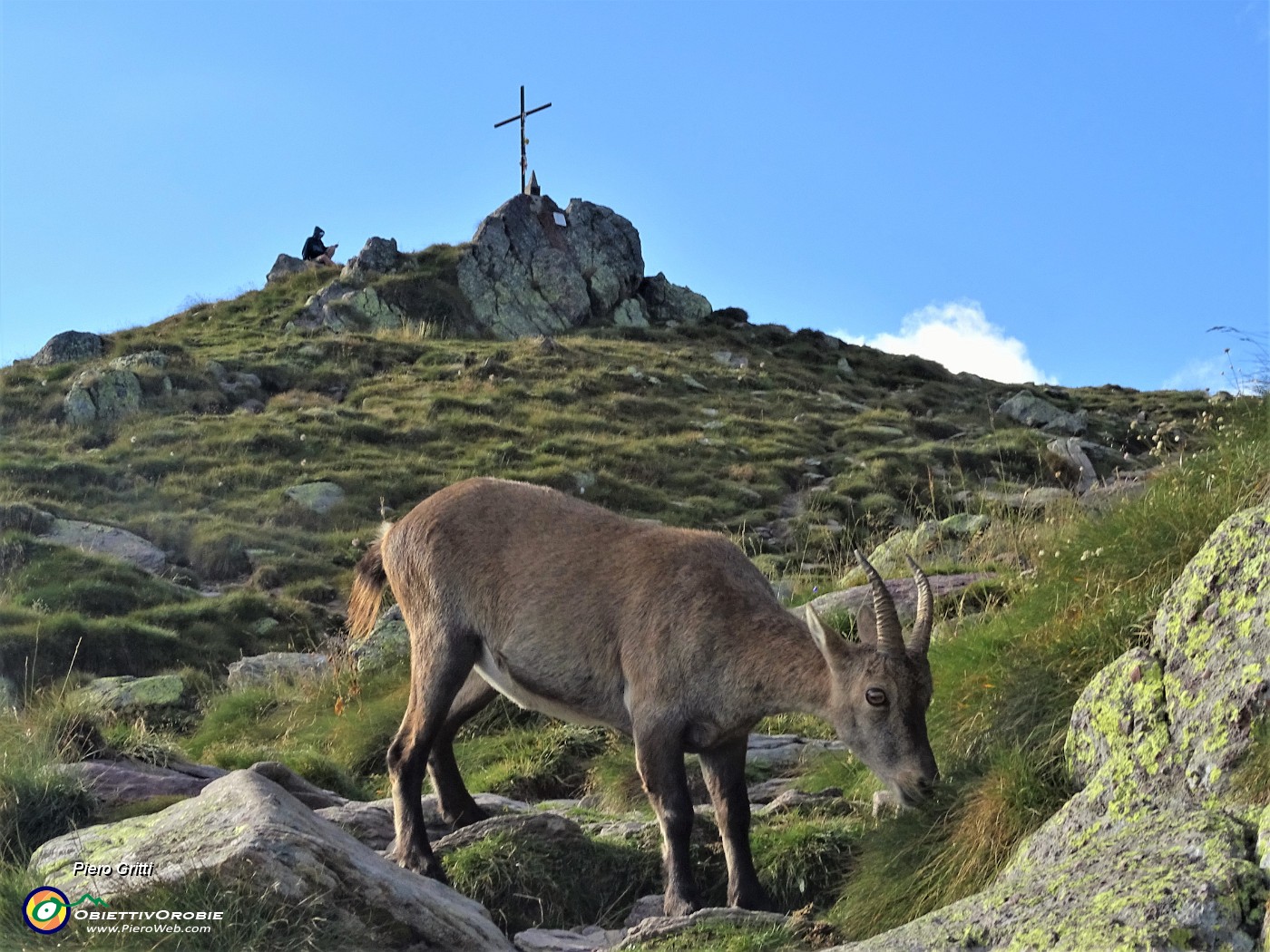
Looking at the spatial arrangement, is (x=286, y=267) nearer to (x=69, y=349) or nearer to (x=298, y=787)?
(x=69, y=349)

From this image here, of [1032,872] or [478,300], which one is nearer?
[1032,872]

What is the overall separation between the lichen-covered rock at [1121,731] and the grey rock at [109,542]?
19758 mm

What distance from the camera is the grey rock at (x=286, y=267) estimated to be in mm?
54875

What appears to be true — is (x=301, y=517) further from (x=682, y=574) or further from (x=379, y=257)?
(x=379, y=257)

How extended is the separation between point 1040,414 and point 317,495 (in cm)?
2538

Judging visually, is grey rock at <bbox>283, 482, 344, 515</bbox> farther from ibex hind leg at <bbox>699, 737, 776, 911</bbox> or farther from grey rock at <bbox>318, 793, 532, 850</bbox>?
ibex hind leg at <bbox>699, 737, 776, 911</bbox>

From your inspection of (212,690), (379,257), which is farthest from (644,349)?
(212,690)

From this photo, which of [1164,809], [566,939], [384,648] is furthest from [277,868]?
[384,648]

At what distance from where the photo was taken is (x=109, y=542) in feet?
78.2

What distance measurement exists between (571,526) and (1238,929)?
5159 millimetres

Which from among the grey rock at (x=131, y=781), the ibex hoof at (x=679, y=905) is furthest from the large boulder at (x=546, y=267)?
the ibex hoof at (x=679, y=905)

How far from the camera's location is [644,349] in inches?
1852

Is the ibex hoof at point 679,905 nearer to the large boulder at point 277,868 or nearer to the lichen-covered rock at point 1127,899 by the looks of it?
the large boulder at point 277,868

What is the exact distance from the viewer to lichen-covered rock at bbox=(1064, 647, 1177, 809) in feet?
18.1
